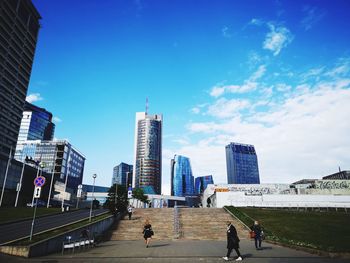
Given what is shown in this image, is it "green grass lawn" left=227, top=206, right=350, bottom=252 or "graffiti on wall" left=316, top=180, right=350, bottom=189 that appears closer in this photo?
"green grass lawn" left=227, top=206, right=350, bottom=252

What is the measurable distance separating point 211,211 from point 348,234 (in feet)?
58.1

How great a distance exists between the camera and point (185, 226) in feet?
85.9

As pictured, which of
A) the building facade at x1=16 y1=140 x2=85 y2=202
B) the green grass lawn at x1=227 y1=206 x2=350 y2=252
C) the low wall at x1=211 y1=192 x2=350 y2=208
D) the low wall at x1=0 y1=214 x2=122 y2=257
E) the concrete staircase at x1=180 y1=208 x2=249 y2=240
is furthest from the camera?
the building facade at x1=16 y1=140 x2=85 y2=202

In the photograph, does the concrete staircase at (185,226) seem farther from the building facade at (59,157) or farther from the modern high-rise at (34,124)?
the modern high-rise at (34,124)

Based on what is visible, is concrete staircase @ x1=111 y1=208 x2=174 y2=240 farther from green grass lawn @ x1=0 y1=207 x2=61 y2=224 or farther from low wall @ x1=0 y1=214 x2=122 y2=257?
green grass lawn @ x1=0 y1=207 x2=61 y2=224

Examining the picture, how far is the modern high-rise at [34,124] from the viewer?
17425 cm

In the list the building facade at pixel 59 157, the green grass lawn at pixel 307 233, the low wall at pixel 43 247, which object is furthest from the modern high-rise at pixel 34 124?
the green grass lawn at pixel 307 233

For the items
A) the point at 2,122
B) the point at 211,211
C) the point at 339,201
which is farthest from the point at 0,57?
the point at 339,201

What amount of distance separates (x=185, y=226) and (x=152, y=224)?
3509 mm

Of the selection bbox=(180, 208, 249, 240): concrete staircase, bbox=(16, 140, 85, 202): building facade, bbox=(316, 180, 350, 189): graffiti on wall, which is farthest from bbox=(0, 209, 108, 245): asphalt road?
bbox=(16, 140, 85, 202): building facade

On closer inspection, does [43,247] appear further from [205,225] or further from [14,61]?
[14,61]

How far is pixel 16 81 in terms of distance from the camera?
106125mm

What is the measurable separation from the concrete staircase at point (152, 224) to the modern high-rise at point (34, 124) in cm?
16419

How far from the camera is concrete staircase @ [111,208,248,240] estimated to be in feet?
74.5
